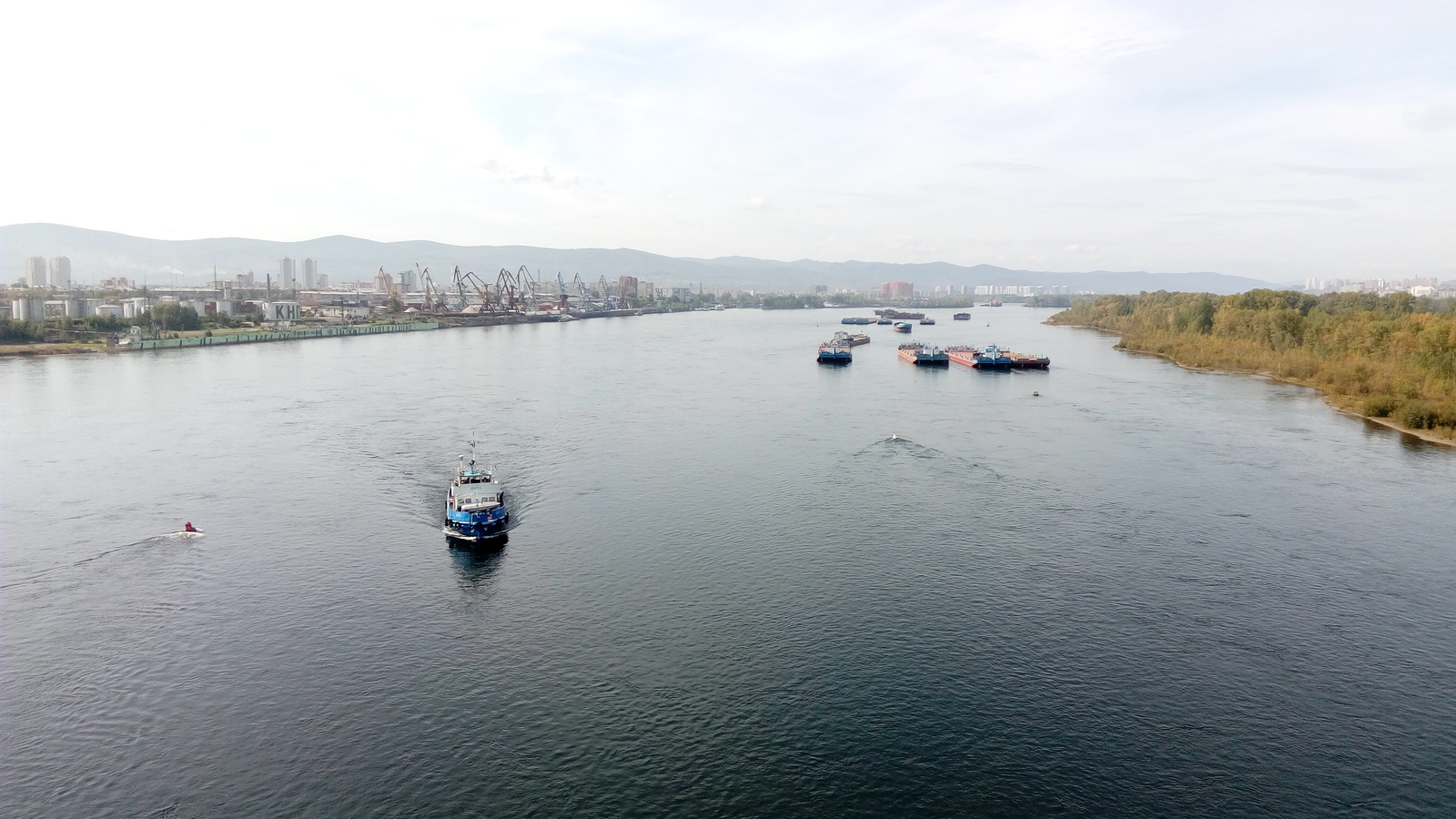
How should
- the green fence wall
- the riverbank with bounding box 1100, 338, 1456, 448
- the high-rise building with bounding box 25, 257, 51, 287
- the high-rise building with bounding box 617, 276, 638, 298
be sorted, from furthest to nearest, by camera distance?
the high-rise building with bounding box 617, 276, 638, 298
the high-rise building with bounding box 25, 257, 51, 287
the green fence wall
the riverbank with bounding box 1100, 338, 1456, 448

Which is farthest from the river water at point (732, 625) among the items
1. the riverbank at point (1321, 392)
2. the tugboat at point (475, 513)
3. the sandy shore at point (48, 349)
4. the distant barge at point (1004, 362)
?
the sandy shore at point (48, 349)

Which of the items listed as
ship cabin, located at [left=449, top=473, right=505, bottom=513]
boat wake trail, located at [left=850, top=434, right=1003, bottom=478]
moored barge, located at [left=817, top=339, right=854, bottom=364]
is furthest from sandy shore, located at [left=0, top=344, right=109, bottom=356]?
boat wake trail, located at [left=850, top=434, right=1003, bottom=478]

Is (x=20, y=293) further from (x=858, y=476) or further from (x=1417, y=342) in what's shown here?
(x=1417, y=342)

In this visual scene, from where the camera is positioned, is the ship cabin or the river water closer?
the river water

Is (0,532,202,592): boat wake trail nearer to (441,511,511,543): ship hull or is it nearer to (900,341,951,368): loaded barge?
(441,511,511,543): ship hull

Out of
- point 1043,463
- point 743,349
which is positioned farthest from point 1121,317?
point 1043,463

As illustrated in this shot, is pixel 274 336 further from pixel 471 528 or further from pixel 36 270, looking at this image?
pixel 36 270
